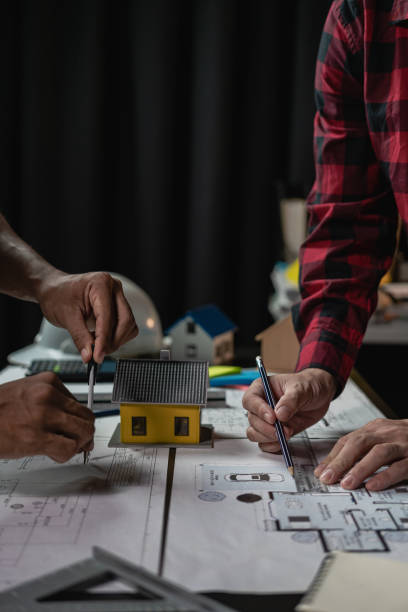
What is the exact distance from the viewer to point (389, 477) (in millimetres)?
799

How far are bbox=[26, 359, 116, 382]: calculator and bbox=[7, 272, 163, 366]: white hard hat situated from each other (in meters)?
0.07

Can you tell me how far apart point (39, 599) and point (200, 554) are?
17cm

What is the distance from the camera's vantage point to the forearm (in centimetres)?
120

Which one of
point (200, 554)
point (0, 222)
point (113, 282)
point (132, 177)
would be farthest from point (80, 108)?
point (200, 554)

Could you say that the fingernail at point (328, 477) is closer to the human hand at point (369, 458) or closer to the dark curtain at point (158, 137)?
the human hand at point (369, 458)

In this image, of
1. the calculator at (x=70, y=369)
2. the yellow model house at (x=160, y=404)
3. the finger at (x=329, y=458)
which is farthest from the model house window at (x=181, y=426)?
the calculator at (x=70, y=369)

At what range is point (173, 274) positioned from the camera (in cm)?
268

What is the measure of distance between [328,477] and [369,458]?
0.06 m

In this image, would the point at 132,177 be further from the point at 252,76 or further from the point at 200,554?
the point at 200,554

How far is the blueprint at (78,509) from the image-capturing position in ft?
2.08

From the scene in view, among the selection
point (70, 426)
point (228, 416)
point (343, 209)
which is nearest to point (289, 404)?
point (228, 416)

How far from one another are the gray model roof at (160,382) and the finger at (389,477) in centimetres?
26

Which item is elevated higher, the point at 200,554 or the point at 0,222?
the point at 0,222

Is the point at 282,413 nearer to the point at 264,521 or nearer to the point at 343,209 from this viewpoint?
the point at 264,521
